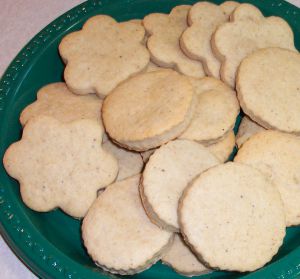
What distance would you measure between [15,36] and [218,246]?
1.26 meters

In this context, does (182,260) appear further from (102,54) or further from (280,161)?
(102,54)

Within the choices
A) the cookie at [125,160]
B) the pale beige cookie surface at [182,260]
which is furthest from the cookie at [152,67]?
the pale beige cookie surface at [182,260]

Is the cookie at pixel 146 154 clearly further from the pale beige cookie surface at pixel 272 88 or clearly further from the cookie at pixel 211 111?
the pale beige cookie surface at pixel 272 88

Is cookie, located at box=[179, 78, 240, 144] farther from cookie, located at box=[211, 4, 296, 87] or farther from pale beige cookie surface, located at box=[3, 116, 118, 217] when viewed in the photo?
pale beige cookie surface, located at box=[3, 116, 118, 217]

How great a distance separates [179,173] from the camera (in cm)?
105

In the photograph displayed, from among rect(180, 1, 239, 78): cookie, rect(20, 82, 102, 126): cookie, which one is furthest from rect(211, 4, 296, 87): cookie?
rect(20, 82, 102, 126): cookie

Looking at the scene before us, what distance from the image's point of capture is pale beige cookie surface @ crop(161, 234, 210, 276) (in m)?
1.07

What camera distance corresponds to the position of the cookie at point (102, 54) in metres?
1.24

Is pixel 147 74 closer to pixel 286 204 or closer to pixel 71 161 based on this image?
pixel 71 161

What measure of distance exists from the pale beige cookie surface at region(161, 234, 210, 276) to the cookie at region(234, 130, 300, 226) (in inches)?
9.8

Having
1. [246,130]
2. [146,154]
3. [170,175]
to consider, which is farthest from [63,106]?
[246,130]

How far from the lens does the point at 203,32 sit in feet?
4.25

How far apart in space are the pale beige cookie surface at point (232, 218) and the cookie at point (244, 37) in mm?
353

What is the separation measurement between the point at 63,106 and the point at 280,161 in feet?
2.07
